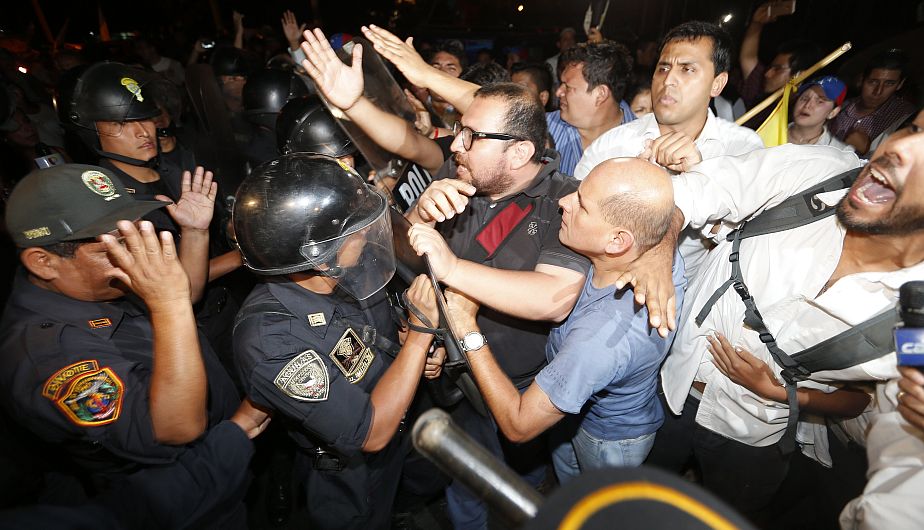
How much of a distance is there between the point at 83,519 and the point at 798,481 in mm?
3763

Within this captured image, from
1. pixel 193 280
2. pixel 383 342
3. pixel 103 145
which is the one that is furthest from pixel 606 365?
pixel 103 145

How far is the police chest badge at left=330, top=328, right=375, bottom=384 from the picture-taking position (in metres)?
1.89

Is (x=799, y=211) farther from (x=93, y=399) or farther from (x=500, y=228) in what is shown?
(x=93, y=399)

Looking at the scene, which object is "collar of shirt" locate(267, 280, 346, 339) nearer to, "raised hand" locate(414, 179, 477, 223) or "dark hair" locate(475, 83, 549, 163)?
"raised hand" locate(414, 179, 477, 223)

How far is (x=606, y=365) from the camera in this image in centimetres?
169

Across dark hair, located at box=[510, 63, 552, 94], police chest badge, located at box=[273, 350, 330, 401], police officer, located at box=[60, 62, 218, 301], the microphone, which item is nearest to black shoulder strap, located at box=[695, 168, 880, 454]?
the microphone

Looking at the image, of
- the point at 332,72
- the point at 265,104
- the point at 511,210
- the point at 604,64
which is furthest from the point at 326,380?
the point at 265,104

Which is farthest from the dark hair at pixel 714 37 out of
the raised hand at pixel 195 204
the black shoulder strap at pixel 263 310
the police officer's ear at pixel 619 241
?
the raised hand at pixel 195 204

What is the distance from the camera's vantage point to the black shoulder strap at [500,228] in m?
2.22

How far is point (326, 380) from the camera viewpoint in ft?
5.54

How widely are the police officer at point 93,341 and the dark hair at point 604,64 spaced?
3545 millimetres

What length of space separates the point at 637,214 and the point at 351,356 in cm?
141

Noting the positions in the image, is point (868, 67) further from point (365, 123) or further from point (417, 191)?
point (365, 123)

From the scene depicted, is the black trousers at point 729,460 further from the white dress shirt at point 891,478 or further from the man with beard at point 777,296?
the white dress shirt at point 891,478
